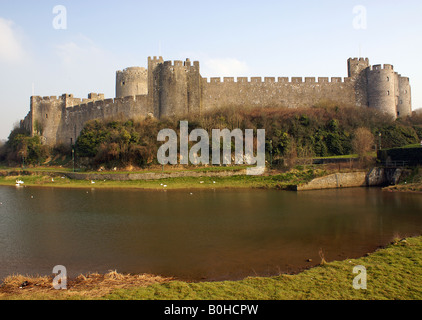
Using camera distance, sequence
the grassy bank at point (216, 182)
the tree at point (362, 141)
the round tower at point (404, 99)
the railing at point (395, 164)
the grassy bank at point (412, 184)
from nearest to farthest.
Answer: the grassy bank at point (412, 184), the grassy bank at point (216, 182), the railing at point (395, 164), the tree at point (362, 141), the round tower at point (404, 99)

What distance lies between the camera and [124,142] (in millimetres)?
24422

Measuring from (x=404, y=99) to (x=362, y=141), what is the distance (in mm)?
11055

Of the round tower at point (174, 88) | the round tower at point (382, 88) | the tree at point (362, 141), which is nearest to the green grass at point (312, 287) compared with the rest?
the tree at point (362, 141)

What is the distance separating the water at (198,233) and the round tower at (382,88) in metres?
15.7

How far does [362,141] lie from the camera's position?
78.3 feet

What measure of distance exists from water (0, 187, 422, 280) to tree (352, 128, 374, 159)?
9167 mm

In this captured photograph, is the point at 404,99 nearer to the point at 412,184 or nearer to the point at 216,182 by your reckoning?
the point at 412,184

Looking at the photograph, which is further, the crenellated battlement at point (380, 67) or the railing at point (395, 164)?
the crenellated battlement at point (380, 67)

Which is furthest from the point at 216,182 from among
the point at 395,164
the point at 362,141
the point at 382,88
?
the point at 382,88

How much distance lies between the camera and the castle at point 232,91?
26203 mm

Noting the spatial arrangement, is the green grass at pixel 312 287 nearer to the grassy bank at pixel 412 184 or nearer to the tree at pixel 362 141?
the grassy bank at pixel 412 184

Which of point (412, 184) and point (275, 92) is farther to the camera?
point (275, 92)

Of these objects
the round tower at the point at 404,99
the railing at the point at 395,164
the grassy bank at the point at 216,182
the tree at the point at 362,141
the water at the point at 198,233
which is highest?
the round tower at the point at 404,99
